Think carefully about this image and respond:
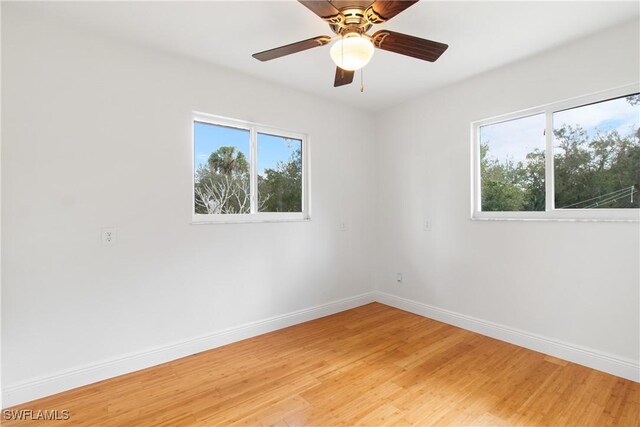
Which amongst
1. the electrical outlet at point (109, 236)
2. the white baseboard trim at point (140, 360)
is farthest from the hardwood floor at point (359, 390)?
the electrical outlet at point (109, 236)

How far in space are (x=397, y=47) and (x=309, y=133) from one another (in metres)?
1.65

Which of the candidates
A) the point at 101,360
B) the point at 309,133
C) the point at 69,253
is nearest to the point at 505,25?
the point at 309,133

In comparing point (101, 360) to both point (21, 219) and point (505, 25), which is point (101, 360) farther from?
point (505, 25)

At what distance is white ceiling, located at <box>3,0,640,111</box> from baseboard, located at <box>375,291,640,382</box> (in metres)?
2.41

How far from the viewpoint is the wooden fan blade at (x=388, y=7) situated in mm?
1497

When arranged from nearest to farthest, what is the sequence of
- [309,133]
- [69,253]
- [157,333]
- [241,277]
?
[69,253], [157,333], [241,277], [309,133]

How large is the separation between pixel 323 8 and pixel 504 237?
2476 millimetres

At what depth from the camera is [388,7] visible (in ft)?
5.14

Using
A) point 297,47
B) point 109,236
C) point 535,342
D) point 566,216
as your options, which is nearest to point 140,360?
point 109,236

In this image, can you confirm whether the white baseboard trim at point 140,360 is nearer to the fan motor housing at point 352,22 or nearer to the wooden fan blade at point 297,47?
the wooden fan blade at point 297,47

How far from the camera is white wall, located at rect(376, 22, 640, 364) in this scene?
2262 mm

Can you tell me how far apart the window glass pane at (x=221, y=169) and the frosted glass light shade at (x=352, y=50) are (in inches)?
62.7

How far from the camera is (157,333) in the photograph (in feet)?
8.12

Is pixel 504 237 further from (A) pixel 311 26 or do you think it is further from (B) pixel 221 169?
(B) pixel 221 169
